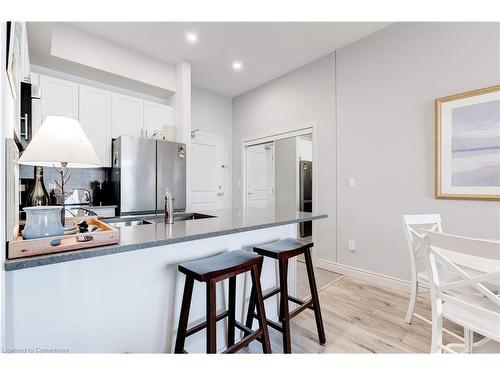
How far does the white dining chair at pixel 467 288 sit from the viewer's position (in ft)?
3.45

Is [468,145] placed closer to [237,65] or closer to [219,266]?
[219,266]

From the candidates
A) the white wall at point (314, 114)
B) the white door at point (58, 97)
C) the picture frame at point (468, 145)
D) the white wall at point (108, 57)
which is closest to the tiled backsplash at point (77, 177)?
the white door at point (58, 97)

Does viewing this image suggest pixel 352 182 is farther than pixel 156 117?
No

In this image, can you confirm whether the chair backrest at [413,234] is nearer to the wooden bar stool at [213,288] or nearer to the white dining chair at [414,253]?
the white dining chair at [414,253]

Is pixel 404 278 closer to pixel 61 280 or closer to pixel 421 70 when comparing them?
pixel 421 70

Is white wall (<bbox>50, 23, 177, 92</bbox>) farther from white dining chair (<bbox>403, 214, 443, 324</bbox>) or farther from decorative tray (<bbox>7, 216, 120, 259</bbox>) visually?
white dining chair (<bbox>403, 214, 443, 324</bbox>)

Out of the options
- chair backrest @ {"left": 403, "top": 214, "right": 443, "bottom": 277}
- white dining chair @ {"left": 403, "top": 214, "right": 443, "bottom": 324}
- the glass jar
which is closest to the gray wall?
chair backrest @ {"left": 403, "top": 214, "right": 443, "bottom": 277}

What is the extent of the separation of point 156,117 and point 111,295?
2910 millimetres

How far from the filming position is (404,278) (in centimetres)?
259

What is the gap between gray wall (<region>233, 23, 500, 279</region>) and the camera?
2225 millimetres

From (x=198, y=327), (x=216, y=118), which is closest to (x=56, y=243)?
(x=198, y=327)

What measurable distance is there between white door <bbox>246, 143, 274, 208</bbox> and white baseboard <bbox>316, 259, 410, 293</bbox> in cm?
142

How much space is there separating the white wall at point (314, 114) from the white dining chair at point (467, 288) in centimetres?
185

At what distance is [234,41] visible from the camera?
3.03 metres
